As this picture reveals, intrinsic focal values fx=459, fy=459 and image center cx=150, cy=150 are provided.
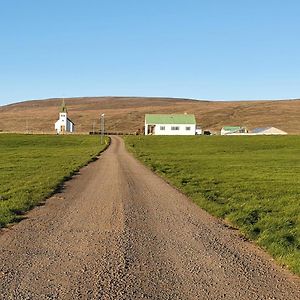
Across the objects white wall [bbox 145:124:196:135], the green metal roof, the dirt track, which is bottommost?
the dirt track

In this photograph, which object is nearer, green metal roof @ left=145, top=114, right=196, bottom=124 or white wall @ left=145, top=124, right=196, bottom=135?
white wall @ left=145, top=124, right=196, bottom=135

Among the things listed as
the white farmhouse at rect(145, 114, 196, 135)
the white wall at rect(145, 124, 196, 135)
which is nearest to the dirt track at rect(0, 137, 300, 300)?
the white wall at rect(145, 124, 196, 135)

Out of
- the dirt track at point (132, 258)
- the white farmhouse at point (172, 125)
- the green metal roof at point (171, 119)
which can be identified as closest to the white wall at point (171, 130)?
the white farmhouse at point (172, 125)

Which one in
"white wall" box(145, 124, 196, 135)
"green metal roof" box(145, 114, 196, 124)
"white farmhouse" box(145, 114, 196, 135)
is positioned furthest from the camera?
"green metal roof" box(145, 114, 196, 124)

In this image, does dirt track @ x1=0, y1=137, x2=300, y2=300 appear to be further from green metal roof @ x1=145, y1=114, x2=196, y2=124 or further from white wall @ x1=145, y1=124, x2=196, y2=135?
green metal roof @ x1=145, y1=114, x2=196, y2=124

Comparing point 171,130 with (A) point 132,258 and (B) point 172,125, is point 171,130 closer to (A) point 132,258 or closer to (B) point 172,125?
(B) point 172,125

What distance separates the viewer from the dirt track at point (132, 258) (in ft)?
23.4

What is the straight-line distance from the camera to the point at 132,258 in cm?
895

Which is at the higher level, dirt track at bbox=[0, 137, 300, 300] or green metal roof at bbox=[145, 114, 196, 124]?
green metal roof at bbox=[145, 114, 196, 124]

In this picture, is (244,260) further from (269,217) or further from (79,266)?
(269,217)

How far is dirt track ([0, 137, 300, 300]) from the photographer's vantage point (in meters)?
7.12

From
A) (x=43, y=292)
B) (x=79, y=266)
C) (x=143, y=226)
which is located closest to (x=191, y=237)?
(x=143, y=226)

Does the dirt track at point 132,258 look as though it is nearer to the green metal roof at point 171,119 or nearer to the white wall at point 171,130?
the white wall at point 171,130

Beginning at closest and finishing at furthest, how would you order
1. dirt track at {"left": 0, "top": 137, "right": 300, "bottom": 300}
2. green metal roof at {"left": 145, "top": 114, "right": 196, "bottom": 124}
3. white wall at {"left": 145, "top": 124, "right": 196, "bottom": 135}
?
dirt track at {"left": 0, "top": 137, "right": 300, "bottom": 300}
white wall at {"left": 145, "top": 124, "right": 196, "bottom": 135}
green metal roof at {"left": 145, "top": 114, "right": 196, "bottom": 124}
